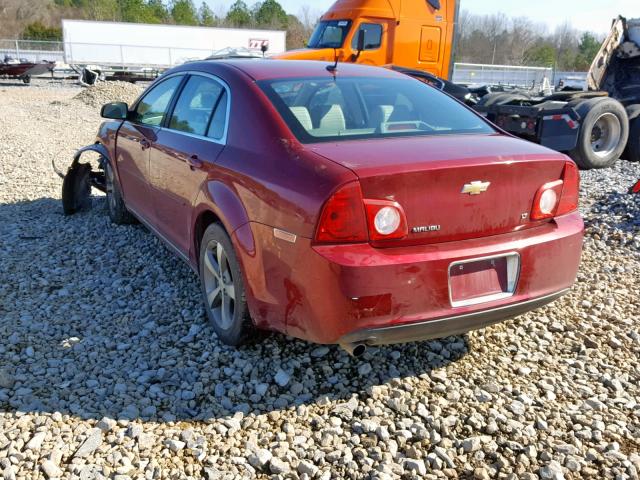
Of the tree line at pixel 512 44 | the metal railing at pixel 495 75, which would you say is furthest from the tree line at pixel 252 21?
the metal railing at pixel 495 75

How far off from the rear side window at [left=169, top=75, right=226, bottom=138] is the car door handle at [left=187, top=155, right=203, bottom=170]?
18 centimetres

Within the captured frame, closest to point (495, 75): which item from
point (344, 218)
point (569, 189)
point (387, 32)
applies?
point (387, 32)

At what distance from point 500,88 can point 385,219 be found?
1099cm

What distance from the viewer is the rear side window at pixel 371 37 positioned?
40.7 ft

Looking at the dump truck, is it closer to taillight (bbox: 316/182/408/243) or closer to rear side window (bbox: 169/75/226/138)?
rear side window (bbox: 169/75/226/138)

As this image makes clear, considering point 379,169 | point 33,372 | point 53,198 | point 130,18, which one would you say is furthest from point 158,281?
point 130,18

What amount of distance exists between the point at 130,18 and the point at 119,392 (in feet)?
260

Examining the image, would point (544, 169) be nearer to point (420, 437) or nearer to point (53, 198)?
point (420, 437)

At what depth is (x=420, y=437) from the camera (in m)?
2.88

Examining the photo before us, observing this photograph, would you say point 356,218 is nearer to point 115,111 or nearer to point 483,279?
point 483,279

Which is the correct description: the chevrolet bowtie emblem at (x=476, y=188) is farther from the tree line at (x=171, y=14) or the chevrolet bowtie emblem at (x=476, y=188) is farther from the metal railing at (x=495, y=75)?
the tree line at (x=171, y=14)

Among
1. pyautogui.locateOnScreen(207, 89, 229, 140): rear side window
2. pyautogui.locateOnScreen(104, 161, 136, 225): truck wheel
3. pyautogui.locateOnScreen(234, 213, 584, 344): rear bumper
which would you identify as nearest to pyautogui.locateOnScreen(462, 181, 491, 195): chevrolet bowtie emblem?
pyautogui.locateOnScreen(234, 213, 584, 344): rear bumper

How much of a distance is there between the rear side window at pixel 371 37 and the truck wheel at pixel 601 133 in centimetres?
470

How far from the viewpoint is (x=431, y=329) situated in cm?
291
